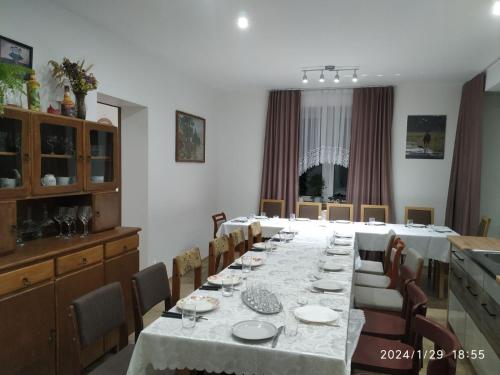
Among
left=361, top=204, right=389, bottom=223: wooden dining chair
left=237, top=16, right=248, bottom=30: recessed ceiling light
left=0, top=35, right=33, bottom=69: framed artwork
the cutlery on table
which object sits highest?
left=237, top=16, right=248, bottom=30: recessed ceiling light

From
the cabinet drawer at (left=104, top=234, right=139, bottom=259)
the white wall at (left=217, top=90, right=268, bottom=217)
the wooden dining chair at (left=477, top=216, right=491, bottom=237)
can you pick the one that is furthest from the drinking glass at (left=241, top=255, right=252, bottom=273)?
the white wall at (left=217, top=90, right=268, bottom=217)

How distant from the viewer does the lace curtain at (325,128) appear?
603 centimetres

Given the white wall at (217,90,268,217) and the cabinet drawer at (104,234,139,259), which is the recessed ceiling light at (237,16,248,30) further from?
the white wall at (217,90,268,217)

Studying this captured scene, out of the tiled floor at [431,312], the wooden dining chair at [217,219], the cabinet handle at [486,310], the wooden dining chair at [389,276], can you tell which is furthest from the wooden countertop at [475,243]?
the wooden dining chair at [217,219]

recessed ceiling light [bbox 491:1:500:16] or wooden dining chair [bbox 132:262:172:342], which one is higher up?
recessed ceiling light [bbox 491:1:500:16]

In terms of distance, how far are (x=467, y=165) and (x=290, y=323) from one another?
15.0ft

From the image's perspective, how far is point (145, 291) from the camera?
2111mm

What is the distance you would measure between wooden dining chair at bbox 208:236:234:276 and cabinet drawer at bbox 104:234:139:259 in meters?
0.68

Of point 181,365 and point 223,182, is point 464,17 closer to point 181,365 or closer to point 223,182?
point 181,365

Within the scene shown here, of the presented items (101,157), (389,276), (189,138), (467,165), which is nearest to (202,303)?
(101,157)

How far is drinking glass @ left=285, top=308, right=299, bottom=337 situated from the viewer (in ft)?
5.13

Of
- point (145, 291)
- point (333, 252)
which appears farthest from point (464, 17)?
point (145, 291)

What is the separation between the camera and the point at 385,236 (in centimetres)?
430

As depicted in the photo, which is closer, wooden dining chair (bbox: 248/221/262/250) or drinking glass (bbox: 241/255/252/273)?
drinking glass (bbox: 241/255/252/273)
